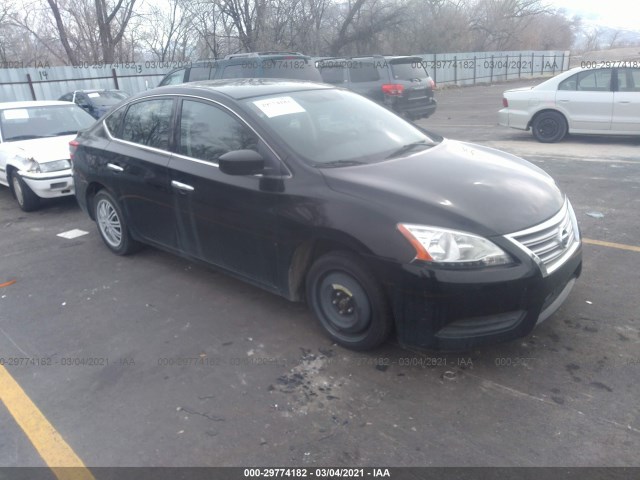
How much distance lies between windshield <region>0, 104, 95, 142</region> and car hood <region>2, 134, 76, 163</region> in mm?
172

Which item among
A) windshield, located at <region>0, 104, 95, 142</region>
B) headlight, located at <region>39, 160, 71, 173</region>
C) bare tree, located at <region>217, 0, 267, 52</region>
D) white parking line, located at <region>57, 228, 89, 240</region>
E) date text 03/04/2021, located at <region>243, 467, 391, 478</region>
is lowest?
date text 03/04/2021, located at <region>243, 467, 391, 478</region>

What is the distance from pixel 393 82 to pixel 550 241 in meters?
10.4

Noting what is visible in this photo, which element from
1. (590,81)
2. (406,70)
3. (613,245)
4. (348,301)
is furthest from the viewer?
(406,70)

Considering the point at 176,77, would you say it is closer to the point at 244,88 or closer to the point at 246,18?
the point at 244,88

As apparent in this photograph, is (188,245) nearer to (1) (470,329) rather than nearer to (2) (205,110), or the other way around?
(2) (205,110)

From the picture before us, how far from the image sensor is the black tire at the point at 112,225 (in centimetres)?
538

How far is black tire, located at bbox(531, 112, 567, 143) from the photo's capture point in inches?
413

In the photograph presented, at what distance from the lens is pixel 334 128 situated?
13.7 ft

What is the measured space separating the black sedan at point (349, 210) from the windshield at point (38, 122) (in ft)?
12.3

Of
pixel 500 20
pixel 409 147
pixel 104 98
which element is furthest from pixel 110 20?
pixel 500 20

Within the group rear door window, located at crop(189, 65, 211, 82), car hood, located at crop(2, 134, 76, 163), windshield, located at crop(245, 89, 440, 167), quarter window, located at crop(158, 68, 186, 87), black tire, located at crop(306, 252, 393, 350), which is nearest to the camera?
black tire, located at crop(306, 252, 393, 350)

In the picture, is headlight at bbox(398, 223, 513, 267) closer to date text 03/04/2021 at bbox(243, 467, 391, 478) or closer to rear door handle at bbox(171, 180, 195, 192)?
date text 03/04/2021 at bbox(243, 467, 391, 478)

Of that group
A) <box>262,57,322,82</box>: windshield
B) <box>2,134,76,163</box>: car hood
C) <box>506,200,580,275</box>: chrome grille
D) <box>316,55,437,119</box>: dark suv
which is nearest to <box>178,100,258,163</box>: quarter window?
<box>506,200,580,275</box>: chrome grille

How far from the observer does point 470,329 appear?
316 cm
